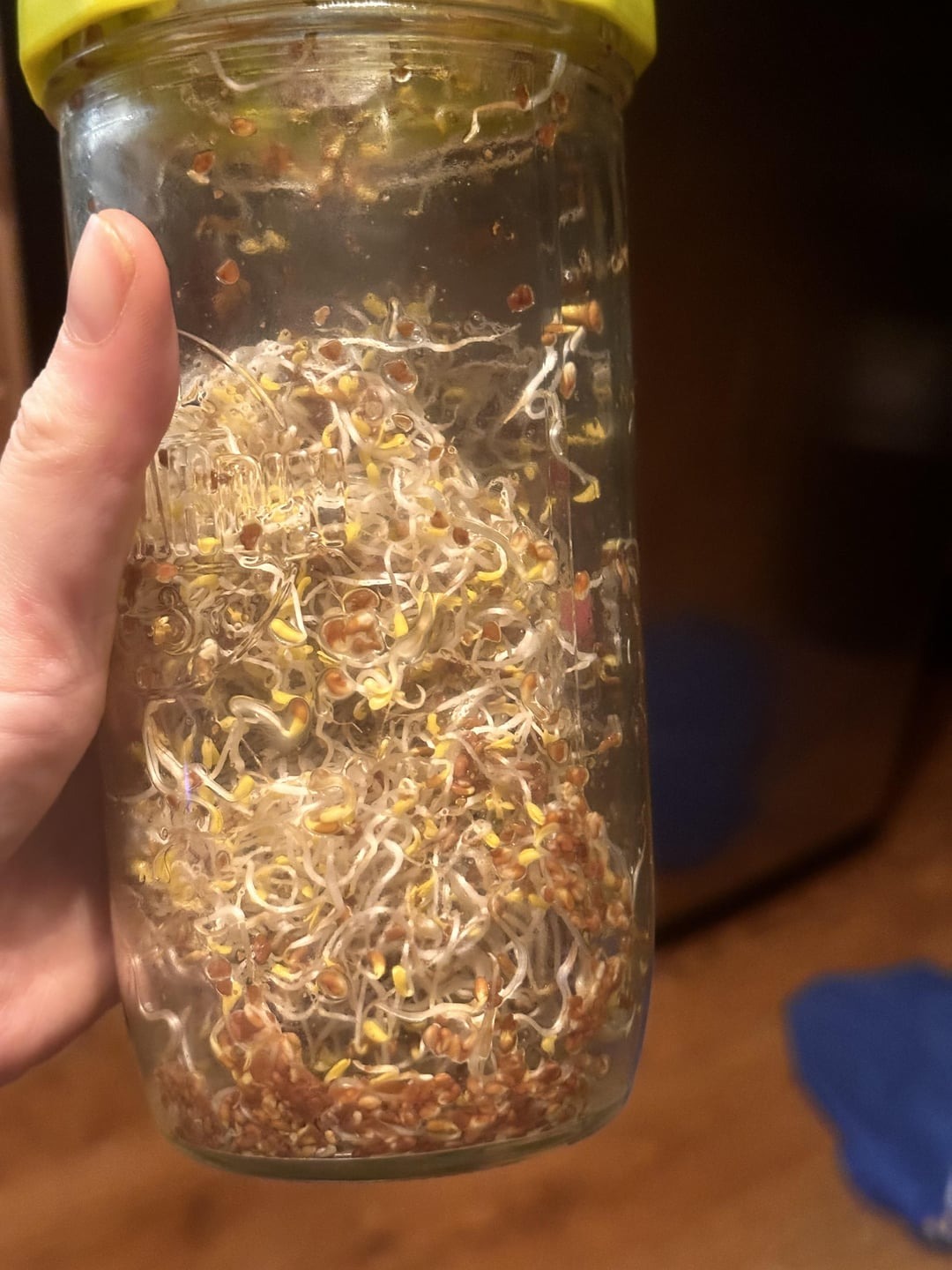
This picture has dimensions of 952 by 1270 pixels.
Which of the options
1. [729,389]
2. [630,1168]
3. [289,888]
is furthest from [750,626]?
[289,888]

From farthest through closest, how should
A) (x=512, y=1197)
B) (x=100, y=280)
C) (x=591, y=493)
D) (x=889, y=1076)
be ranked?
(x=889, y=1076), (x=512, y=1197), (x=591, y=493), (x=100, y=280)

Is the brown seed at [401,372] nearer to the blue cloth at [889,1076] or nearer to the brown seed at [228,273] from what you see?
the brown seed at [228,273]

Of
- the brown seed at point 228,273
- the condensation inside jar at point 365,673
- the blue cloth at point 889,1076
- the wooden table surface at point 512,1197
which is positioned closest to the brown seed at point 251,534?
the condensation inside jar at point 365,673

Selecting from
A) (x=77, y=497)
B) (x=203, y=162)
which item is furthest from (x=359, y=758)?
(x=203, y=162)

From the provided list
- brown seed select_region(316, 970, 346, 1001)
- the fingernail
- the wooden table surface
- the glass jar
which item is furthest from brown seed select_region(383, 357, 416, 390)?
the wooden table surface

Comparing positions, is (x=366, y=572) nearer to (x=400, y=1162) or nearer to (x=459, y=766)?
(x=459, y=766)

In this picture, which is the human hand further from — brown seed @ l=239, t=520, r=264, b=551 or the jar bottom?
the jar bottom

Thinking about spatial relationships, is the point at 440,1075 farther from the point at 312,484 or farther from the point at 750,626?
the point at 750,626
